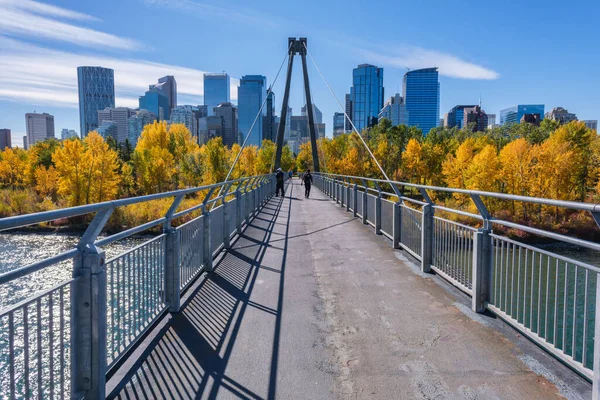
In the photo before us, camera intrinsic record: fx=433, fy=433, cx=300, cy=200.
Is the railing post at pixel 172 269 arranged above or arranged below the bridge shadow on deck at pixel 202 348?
above

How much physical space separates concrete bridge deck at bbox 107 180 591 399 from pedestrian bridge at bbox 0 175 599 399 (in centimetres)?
1

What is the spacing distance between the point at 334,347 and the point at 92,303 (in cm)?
196

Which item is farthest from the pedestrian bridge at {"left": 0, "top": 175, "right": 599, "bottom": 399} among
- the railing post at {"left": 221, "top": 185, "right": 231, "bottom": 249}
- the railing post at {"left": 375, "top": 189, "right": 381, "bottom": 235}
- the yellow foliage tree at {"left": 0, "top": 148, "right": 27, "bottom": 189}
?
the yellow foliage tree at {"left": 0, "top": 148, "right": 27, "bottom": 189}

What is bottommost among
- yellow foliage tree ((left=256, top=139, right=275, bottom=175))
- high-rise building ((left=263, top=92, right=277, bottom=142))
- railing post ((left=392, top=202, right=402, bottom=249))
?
railing post ((left=392, top=202, right=402, bottom=249))

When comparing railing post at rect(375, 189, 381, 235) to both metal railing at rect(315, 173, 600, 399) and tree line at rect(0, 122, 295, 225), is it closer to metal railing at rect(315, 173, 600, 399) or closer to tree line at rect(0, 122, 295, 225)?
metal railing at rect(315, 173, 600, 399)

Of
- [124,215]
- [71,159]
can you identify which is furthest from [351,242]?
[71,159]

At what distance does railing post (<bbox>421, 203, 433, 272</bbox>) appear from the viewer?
20.3 feet

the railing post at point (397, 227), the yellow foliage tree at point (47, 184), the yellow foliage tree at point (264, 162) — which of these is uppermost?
the yellow foliage tree at point (264, 162)

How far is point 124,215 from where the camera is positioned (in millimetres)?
34781

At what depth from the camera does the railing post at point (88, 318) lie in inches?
102

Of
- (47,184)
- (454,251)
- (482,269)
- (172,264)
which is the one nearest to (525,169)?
(454,251)

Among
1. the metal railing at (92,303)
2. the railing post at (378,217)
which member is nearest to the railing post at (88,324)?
the metal railing at (92,303)

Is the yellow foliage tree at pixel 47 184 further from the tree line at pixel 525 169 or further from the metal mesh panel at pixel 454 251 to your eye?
the metal mesh panel at pixel 454 251

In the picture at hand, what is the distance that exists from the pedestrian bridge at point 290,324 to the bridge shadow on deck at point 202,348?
0.01m
